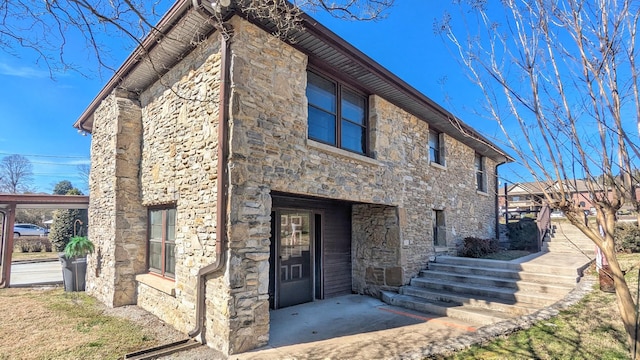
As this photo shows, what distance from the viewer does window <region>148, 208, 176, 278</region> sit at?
22.3ft

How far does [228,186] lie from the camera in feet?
15.8

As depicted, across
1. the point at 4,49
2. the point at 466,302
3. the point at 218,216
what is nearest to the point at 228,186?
the point at 218,216

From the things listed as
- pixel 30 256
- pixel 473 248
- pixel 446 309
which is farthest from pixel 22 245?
pixel 473 248

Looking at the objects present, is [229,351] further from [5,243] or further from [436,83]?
[5,243]

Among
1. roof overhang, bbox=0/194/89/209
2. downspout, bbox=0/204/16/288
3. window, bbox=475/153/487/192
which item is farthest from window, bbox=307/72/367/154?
downspout, bbox=0/204/16/288

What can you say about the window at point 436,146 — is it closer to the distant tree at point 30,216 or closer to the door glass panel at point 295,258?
the door glass panel at point 295,258

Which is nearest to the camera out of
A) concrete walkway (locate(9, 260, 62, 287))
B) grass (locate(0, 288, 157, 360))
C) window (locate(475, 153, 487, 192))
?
grass (locate(0, 288, 157, 360))

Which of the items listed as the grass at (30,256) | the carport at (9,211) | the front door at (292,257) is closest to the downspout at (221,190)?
the front door at (292,257)

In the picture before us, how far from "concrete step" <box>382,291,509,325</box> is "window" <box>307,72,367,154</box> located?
3.52 metres

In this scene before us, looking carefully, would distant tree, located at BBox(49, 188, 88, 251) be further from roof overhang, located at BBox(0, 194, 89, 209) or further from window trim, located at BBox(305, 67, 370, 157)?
window trim, located at BBox(305, 67, 370, 157)

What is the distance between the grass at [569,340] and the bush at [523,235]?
917 cm

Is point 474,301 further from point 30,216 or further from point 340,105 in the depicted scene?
point 30,216

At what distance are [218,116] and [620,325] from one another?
22.1 feet

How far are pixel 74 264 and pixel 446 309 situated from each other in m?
9.65
